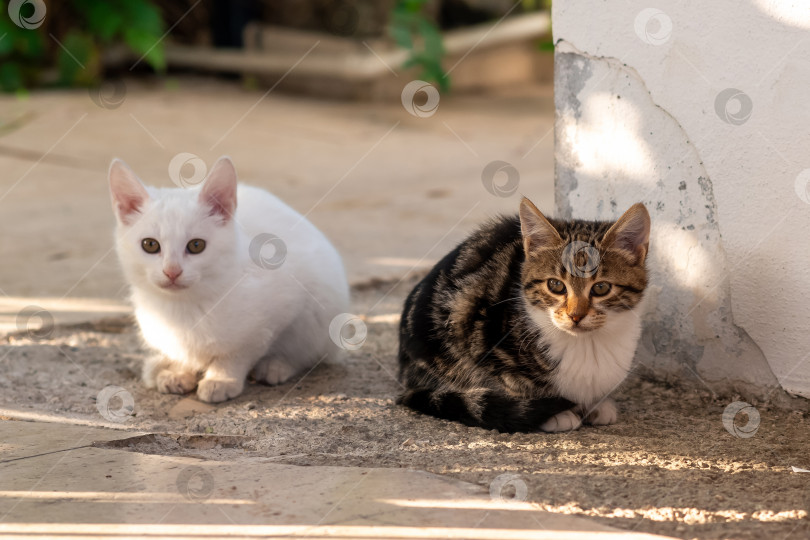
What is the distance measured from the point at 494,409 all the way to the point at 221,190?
52.3 inches

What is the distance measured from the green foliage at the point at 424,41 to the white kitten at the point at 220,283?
5.68 m

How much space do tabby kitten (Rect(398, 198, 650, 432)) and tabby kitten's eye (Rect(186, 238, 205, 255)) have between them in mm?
891

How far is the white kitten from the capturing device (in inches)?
134

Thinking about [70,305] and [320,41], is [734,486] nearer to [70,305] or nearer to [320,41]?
[70,305]

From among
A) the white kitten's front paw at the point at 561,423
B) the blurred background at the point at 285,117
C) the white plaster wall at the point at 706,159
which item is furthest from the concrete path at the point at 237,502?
the blurred background at the point at 285,117

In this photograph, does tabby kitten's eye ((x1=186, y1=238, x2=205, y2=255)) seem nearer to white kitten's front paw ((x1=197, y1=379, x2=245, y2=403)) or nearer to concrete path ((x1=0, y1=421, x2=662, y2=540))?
white kitten's front paw ((x1=197, y1=379, x2=245, y2=403))

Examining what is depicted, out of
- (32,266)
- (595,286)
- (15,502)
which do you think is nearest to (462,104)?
(32,266)

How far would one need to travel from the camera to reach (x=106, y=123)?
8.67 meters

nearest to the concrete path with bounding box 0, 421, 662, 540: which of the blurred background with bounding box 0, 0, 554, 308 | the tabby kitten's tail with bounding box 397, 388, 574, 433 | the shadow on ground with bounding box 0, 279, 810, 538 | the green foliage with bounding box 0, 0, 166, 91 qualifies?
the shadow on ground with bounding box 0, 279, 810, 538

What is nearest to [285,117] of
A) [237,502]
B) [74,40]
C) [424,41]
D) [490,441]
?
[424,41]

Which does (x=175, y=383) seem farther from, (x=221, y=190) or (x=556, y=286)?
(x=556, y=286)

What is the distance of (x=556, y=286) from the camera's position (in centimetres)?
311

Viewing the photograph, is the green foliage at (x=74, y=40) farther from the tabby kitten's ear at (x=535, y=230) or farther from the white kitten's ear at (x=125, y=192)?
the tabby kitten's ear at (x=535, y=230)

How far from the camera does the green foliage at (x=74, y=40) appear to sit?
9445mm
